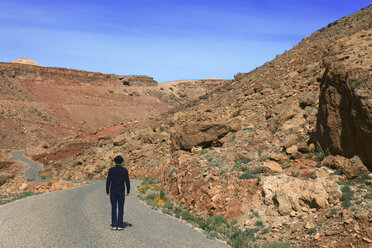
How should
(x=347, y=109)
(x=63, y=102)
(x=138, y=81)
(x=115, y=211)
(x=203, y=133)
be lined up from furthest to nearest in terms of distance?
1. (x=138, y=81)
2. (x=63, y=102)
3. (x=203, y=133)
4. (x=347, y=109)
5. (x=115, y=211)

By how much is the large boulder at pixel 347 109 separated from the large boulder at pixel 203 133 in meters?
8.17

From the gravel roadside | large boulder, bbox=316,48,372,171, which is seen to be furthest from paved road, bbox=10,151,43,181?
large boulder, bbox=316,48,372,171

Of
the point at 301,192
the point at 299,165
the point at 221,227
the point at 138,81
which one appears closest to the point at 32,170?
the point at 221,227

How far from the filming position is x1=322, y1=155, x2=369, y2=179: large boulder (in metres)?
9.41

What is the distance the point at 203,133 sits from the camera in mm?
19484

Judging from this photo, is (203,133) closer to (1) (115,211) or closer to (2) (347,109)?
(2) (347,109)

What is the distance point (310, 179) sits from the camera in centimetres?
1020

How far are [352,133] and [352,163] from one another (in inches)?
33.1

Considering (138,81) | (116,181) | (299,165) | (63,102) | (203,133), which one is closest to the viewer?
(116,181)

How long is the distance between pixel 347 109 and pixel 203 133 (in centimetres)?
1022

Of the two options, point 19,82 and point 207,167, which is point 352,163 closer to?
point 207,167

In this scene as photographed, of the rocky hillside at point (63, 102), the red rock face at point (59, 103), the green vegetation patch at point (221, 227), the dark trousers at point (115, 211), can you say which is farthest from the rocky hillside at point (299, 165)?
the rocky hillside at point (63, 102)

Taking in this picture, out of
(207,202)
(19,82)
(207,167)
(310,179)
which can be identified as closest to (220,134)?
(207,167)

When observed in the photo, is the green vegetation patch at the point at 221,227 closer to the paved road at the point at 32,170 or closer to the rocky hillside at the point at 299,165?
the rocky hillside at the point at 299,165
